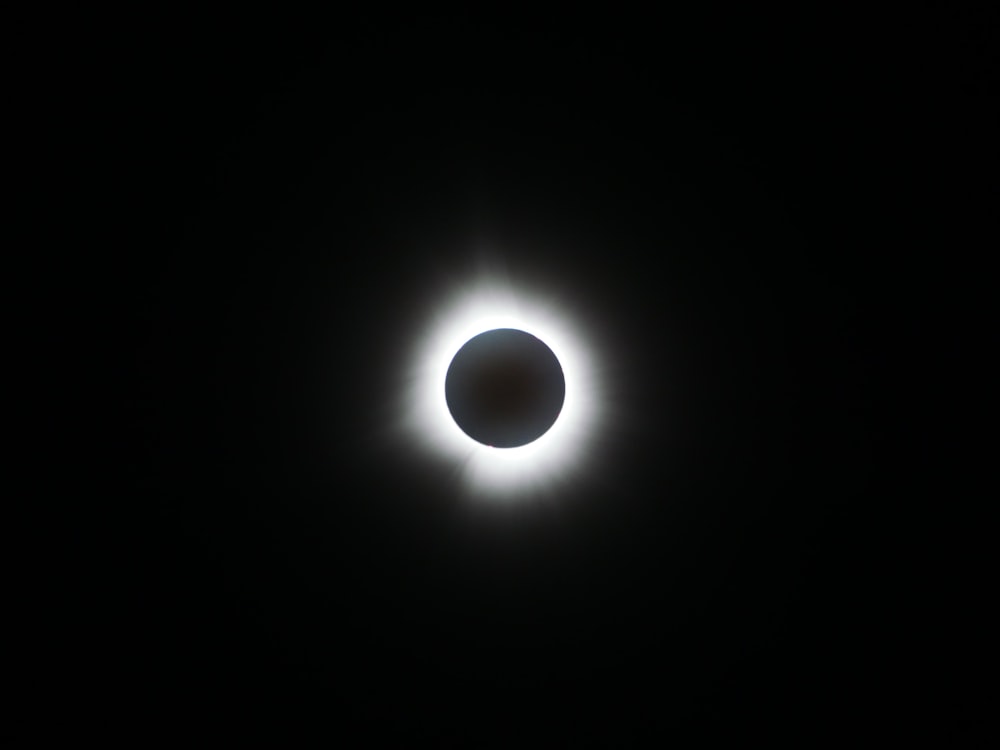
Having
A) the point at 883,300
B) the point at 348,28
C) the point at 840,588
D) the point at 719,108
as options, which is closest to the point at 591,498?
the point at 840,588

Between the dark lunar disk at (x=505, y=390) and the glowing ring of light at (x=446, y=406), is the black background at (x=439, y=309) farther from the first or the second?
the dark lunar disk at (x=505, y=390)

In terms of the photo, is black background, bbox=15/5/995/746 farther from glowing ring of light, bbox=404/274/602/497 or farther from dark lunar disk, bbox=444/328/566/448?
dark lunar disk, bbox=444/328/566/448

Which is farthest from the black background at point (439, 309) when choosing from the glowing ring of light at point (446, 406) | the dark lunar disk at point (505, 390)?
the dark lunar disk at point (505, 390)

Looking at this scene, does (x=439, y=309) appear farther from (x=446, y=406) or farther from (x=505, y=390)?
(x=505, y=390)

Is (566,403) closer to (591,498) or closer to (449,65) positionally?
(591,498)

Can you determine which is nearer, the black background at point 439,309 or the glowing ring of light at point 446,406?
the black background at point 439,309

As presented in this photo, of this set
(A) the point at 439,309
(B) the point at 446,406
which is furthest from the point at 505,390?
(A) the point at 439,309
